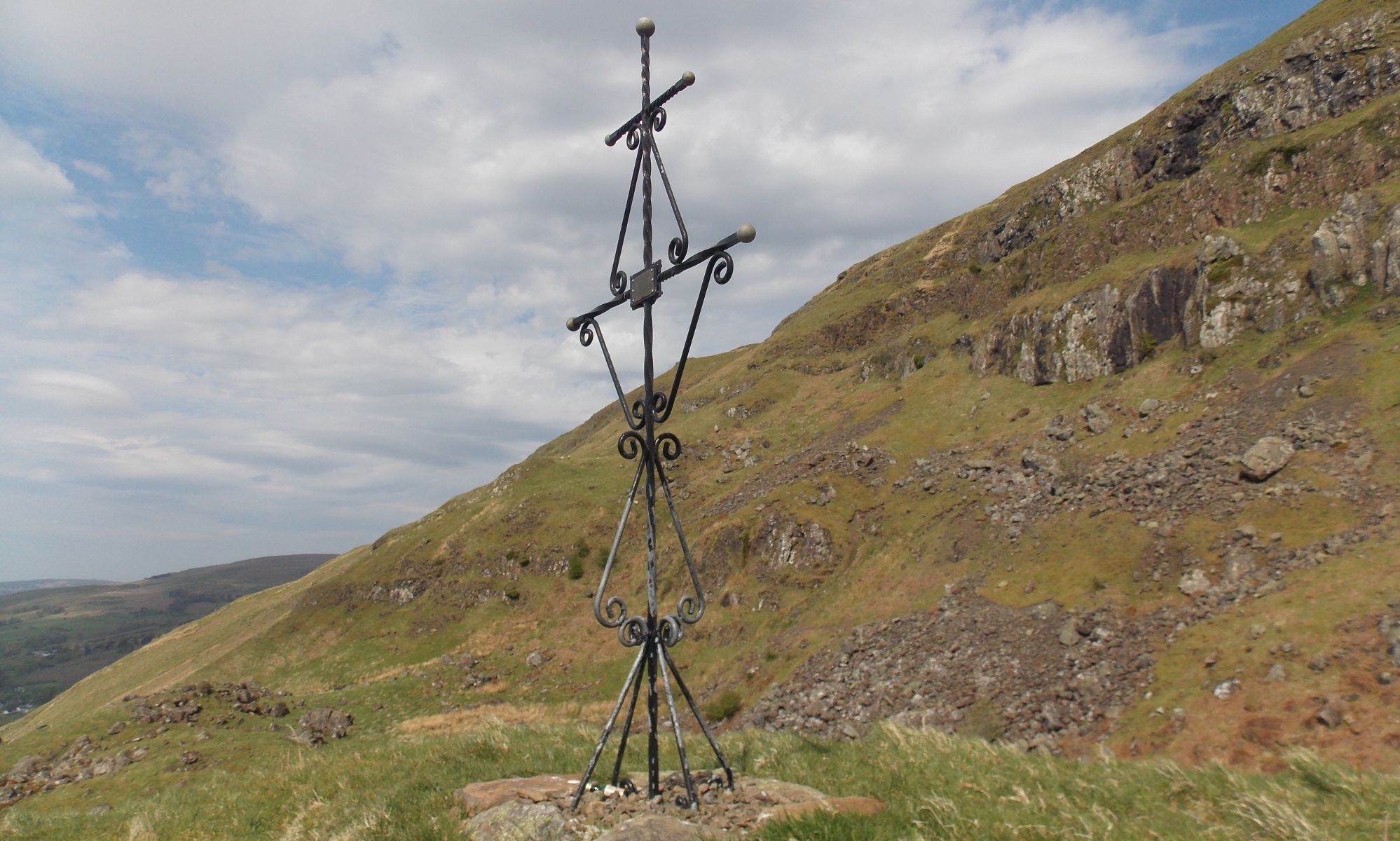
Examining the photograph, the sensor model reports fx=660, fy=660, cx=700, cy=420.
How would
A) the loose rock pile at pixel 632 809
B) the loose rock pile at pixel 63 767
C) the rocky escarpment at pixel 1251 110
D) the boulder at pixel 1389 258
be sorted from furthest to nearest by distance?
the rocky escarpment at pixel 1251 110 → the boulder at pixel 1389 258 → the loose rock pile at pixel 63 767 → the loose rock pile at pixel 632 809

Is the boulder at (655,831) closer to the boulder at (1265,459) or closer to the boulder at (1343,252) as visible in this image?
the boulder at (1265,459)

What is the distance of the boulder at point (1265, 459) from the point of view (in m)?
31.6

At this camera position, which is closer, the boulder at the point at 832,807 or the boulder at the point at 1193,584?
the boulder at the point at 832,807

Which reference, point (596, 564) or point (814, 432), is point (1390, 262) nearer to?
point (814, 432)

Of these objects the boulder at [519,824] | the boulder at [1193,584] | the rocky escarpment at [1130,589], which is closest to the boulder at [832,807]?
the boulder at [519,824]

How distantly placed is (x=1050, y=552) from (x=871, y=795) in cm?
3271

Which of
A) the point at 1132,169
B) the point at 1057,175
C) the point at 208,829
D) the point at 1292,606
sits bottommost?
the point at 1292,606

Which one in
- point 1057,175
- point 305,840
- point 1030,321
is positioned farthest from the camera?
point 1057,175

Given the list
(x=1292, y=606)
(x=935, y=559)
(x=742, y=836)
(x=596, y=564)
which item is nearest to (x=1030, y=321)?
(x=935, y=559)

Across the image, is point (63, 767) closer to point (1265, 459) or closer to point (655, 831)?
point (655, 831)

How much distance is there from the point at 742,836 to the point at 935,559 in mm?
37914

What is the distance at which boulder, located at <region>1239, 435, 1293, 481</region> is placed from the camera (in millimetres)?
31594

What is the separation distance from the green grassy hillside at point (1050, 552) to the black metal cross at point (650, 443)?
216 centimetres

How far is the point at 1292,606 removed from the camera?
2444 centimetres
